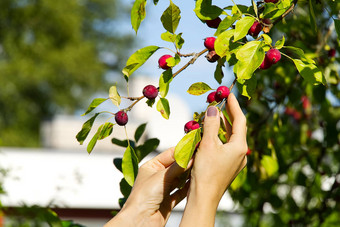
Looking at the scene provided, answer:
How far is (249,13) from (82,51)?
21.2 metres

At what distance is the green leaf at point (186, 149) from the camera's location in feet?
4.24

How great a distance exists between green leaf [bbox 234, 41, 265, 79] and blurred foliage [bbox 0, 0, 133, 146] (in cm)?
2018

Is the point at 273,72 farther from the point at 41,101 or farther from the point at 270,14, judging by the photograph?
the point at 41,101

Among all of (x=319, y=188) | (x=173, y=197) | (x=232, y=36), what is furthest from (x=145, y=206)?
(x=319, y=188)

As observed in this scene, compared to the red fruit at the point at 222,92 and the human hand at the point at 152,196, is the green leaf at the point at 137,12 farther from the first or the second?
the human hand at the point at 152,196

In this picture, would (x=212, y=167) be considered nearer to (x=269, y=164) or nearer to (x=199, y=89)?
(x=199, y=89)

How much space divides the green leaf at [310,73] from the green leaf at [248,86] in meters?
0.12

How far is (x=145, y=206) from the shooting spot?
1551mm

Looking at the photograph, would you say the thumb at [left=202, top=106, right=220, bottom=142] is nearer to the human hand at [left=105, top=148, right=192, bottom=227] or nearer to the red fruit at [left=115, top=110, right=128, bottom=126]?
the human hand at [left=105, top=148, right=192, bottom=227]

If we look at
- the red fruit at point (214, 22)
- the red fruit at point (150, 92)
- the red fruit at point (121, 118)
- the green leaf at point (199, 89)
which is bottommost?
the green leaf at point (199, 89)

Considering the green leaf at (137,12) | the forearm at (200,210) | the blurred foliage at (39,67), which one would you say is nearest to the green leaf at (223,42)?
the green leaf at (137,12)

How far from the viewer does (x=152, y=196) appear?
5.03ft

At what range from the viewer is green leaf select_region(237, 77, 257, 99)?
4.52 ft

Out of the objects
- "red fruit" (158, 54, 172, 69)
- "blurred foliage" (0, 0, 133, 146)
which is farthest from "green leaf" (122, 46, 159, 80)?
"blurred foliage" (0, 0, 133, 146)
